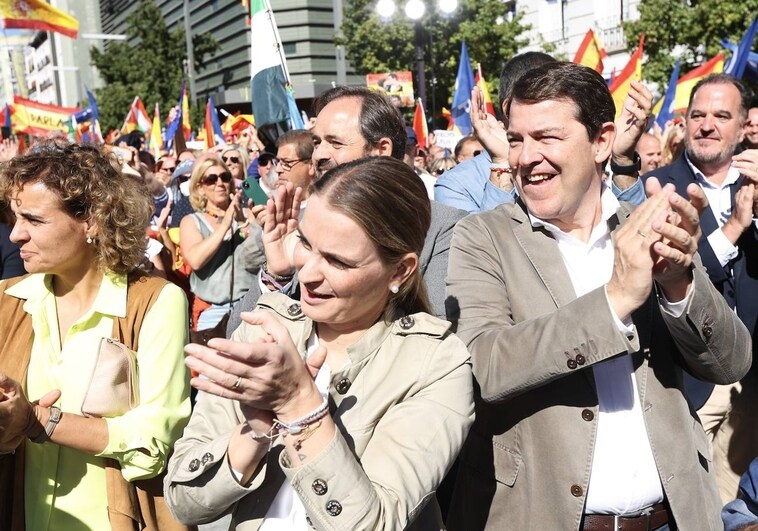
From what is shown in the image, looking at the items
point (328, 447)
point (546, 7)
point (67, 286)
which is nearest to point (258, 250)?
point (67, 286)

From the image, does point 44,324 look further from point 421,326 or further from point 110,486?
point 421,326

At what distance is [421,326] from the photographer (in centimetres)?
216

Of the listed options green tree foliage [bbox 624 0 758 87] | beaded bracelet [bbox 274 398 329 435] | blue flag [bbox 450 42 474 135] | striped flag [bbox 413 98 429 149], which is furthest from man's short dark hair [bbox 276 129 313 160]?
green tree foliage [bbox 624 0 758 87]

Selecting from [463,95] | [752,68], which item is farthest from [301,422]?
[752,68]

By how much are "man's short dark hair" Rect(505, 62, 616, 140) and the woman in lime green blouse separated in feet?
4.58

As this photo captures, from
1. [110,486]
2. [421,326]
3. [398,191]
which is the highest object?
[398,191]

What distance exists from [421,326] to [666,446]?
77 cm

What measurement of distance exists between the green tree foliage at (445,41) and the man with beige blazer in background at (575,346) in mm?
25077

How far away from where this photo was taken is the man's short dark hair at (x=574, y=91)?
2438 millimetres

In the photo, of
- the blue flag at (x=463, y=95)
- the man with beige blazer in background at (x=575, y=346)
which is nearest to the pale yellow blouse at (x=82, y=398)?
the man with beige blazer in background at (x=575, y=346)

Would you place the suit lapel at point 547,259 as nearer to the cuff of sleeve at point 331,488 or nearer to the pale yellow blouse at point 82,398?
the cuff of sleeve at point 331,488

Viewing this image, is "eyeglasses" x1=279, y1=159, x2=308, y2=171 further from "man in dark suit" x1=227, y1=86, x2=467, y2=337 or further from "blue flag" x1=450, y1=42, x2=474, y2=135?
"blue flag" x1=450, y1=42, x2=474, y2=135

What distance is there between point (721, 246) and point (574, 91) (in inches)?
68.6

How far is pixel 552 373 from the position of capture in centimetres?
217
